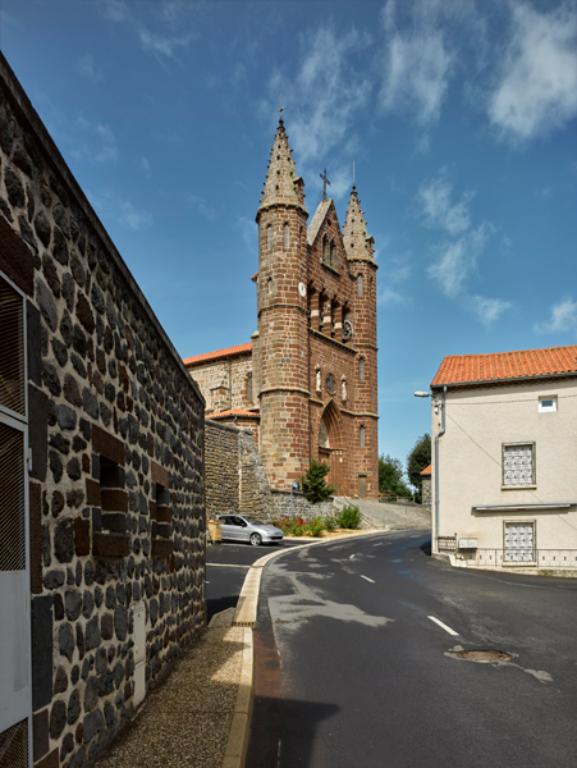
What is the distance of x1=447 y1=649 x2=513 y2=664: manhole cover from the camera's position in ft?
26.9

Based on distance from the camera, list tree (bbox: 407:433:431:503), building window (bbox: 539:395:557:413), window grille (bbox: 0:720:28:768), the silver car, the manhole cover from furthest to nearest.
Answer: tree (bbox: 407:433:431:503) → the silver car → building window (bbox: 539:395:557:413) → the manhole cover → window grille (bbox: 0:720:28:768)

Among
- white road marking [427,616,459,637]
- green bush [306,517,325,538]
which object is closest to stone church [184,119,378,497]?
green bush [306,517,325,538]

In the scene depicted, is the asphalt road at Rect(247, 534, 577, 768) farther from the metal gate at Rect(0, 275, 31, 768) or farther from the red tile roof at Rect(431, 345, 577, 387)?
the red tile roof at Rect(431, 345, 577, 387)

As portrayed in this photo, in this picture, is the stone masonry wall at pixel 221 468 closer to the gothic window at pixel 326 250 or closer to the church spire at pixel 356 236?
the gothic window at pixel 326 250

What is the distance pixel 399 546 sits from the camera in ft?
92.9

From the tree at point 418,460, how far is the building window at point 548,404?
5263cm

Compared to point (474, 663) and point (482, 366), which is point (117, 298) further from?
point (482, 366)

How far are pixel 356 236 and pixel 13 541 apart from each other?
52.5 meters

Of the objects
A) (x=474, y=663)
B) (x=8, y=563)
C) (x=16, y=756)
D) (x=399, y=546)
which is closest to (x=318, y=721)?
(x=474, y=663)

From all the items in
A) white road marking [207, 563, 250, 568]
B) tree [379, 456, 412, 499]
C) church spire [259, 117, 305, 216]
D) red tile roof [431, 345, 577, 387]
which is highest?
church spire [259, 117, 305, 216]

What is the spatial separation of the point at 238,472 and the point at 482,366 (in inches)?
790

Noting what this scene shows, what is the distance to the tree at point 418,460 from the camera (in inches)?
2928

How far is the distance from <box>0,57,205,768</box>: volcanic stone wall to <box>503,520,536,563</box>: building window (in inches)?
657

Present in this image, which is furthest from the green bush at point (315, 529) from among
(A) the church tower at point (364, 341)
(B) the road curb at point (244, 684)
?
(B) the road curb at point (244, 684)
